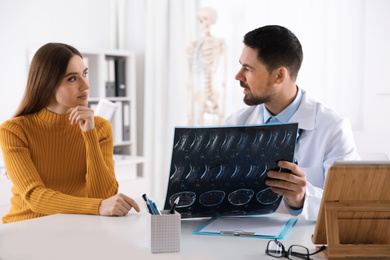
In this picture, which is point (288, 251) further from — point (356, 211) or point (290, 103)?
point (290, 103)

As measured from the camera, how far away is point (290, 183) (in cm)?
153

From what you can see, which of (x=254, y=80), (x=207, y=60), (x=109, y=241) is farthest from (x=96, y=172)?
(x=207, y=60)

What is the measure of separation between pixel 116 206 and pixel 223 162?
0.41m

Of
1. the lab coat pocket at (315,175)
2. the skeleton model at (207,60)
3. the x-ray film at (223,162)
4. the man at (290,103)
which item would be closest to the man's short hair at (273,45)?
the man at (290,103)

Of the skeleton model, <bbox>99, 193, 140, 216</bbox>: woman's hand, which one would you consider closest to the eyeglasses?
<bbox>99, 193, 140, 216</bbox>: woman's hand

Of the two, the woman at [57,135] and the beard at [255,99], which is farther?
the beard at [255,99]

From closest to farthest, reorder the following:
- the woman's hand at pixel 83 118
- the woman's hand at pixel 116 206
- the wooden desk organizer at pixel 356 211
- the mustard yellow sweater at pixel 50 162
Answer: the wooden desk organizer at pixel 356 211
the woman's hand at pixel 116 206
the mustard yellow sweater at pixel 50 162
the woman's hand at pixel 83 118

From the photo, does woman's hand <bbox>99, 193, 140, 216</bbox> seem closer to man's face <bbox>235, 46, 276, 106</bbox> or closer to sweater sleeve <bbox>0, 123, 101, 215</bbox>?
sweater sleeve <bbox>0, 123, 101, 215</bbox>

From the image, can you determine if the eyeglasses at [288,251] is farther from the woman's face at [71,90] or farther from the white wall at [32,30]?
the white wall at [32,30]

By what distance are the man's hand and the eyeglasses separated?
25 centimetres

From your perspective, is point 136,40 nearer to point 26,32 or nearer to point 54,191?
point 26,32

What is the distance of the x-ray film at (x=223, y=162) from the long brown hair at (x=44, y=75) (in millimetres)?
741

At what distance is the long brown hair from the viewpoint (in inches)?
75.3

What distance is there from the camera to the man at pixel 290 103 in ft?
6.30
